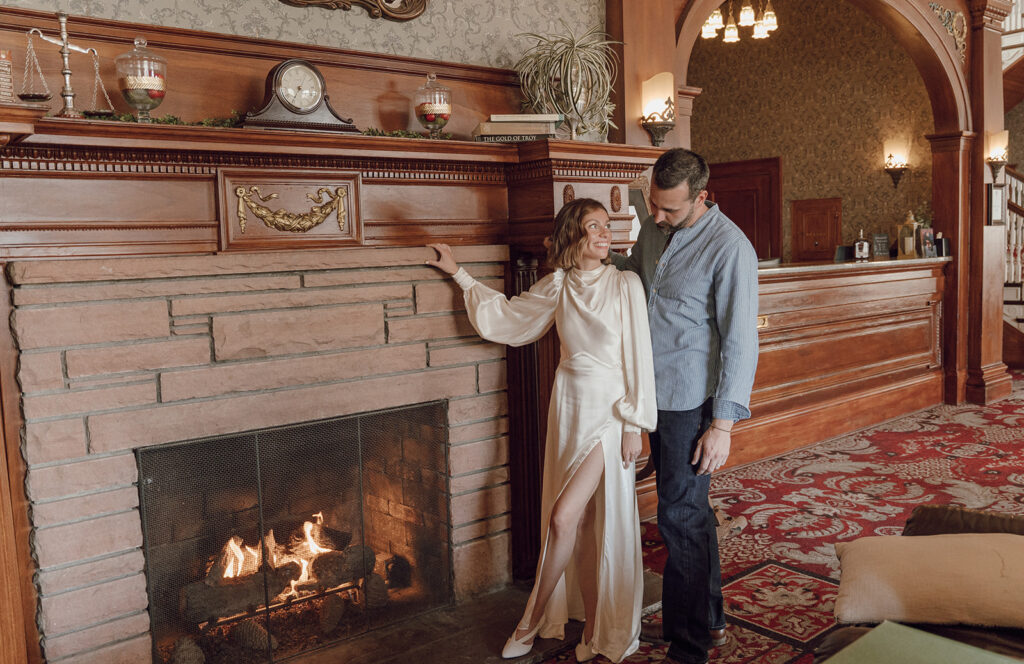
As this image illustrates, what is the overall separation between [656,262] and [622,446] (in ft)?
2.06

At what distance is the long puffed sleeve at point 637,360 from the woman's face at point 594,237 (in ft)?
0.44

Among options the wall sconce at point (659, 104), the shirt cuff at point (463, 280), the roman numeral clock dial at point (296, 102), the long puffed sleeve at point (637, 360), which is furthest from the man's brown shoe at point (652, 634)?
the wall sconce at point (659, 104)

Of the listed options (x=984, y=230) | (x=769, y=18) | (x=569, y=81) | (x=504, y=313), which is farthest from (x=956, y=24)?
(x=504, y=313)

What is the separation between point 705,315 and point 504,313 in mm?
708

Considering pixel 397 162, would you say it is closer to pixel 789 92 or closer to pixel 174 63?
pixel 174 63

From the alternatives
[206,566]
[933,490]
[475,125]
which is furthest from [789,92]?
[206,566]

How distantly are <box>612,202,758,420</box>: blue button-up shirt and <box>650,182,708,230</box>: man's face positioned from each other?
32mm

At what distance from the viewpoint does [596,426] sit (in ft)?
8.84

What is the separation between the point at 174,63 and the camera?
2.50m

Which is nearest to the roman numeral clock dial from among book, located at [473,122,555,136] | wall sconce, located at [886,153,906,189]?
book, located at [473,122,555,136]

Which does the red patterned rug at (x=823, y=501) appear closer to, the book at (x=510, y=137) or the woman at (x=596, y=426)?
the woman at (x=596, y=426)

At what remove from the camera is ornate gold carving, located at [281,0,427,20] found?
2.74m

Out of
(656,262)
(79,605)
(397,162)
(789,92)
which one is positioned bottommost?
(79,605)

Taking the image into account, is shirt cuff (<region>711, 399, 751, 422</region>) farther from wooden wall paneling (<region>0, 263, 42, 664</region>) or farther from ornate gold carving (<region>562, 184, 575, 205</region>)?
wooden wall paneling (<region>0, 263, 42, 664</region>)
